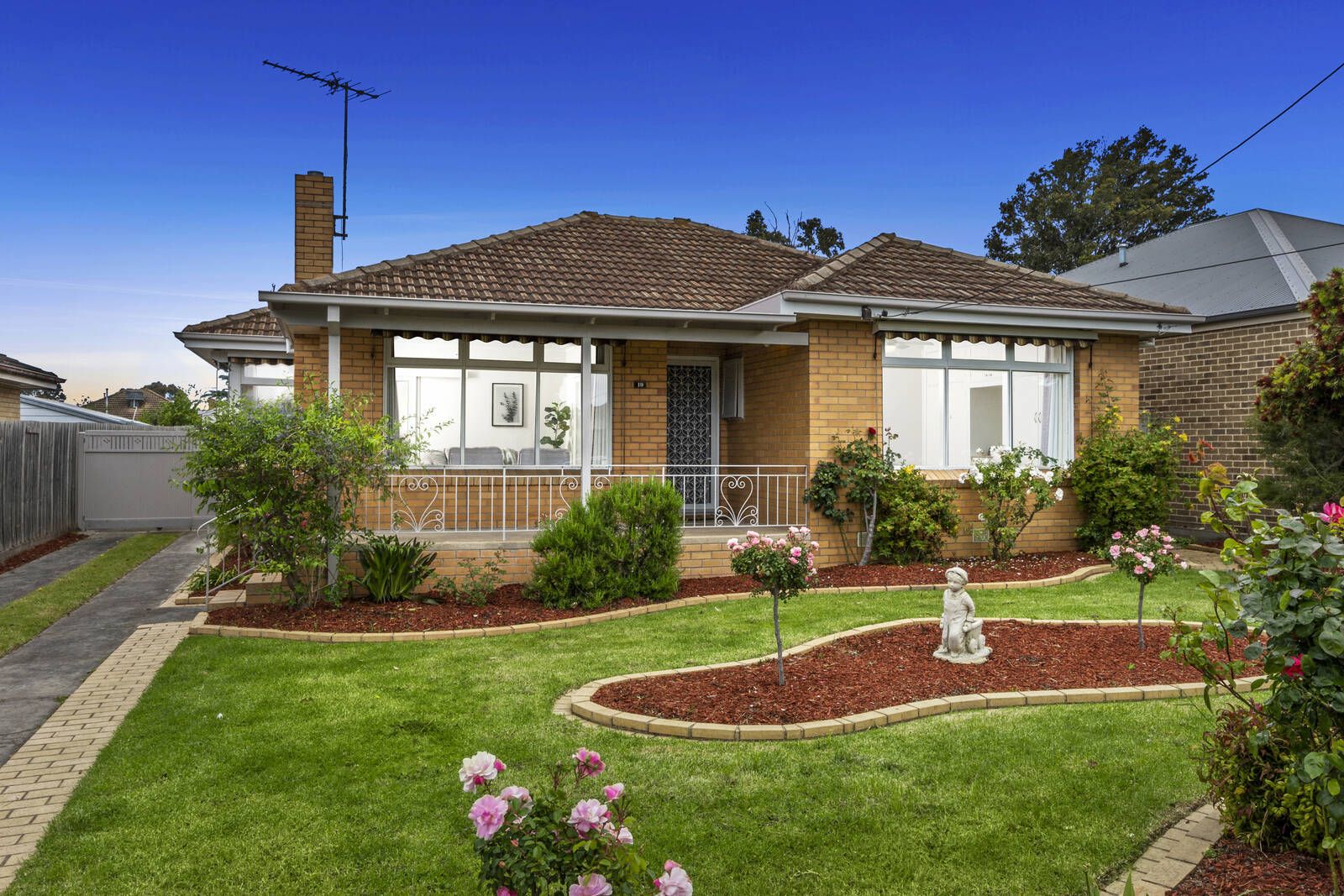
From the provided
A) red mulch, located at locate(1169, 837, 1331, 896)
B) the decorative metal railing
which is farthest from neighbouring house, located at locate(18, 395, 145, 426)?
red mulch, located at locate(1169, 837, 1331, 896)

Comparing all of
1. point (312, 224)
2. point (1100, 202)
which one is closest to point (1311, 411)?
point (312, 224)

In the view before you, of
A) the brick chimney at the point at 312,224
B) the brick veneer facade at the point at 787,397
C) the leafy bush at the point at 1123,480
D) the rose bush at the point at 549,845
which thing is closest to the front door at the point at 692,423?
the brick veneer facade at the point at 787,397

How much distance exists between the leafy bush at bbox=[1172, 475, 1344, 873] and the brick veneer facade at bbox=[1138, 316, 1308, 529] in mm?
11257

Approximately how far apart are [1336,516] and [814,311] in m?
8.13

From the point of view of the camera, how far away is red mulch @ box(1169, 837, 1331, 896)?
3121mm

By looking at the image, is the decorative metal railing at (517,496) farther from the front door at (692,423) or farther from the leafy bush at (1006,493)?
the leafy bush at (1006,493)

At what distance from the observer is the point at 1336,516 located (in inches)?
125

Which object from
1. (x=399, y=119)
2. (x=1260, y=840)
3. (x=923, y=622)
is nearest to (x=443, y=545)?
(x=923, y=622)

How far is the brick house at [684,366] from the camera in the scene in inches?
421

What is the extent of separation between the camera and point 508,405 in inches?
466

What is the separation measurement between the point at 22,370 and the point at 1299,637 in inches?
890

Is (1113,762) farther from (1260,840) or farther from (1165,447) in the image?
→ (1165,447)

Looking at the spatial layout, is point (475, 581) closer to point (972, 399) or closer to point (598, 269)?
point (598, 269)

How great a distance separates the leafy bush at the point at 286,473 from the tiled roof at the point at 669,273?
74.4 inches
